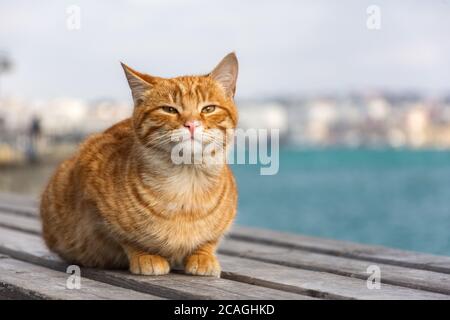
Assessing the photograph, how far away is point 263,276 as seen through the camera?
2441 millimetres

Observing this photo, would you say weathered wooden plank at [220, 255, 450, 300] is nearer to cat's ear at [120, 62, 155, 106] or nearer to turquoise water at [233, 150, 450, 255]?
cat's ear at [120, 62, 155, 106]

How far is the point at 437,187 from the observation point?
30516mm


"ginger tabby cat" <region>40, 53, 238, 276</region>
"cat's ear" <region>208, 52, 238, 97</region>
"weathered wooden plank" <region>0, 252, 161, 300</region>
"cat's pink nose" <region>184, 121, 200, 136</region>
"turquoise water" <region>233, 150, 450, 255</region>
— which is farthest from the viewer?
"turquoise water" <region>233, 150, 450, 255</region>

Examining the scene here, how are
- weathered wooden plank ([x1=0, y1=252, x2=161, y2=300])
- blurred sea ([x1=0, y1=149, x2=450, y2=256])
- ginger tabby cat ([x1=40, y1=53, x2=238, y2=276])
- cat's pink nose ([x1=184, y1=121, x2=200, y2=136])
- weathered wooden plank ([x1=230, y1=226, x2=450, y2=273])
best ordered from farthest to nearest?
blurred sea ([x1=0, y1=149, x2=450, y2=256]) → weathered wooden plank ([x1=230, y1=226, x2=450, y2=273]) → ginger tabby cat ([x1=40, y1=53, x2=238, y2=276]) → cat's pink nose ([x1=184, y1=121, x2=200, y2=136]) → weathered wooden plank ([x1=0, y1=252, x2=161, y2=300])

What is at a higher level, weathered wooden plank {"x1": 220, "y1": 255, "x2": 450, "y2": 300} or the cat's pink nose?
the cat's pink nose

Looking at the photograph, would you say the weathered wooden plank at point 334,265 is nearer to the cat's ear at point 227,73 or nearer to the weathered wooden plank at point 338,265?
the weathered wooden plank at point 338,265

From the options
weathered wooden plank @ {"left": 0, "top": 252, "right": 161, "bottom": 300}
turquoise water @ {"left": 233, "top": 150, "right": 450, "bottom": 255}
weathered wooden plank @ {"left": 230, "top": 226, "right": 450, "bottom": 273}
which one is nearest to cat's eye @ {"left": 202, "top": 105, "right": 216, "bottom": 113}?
weathered wooden plank @ {"left": 0, "top": 252, "right": 161, "bottom": 300}

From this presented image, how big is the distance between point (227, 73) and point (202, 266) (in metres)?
0.66

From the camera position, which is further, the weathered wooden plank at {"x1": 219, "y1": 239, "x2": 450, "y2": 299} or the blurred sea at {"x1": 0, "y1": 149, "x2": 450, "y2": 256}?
the blurred sea at {"x1": 0, "y1": 149, "x2": 450, "y2": 256}

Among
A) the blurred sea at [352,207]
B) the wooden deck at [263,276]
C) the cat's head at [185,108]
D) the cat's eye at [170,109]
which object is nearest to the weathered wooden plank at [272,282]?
the wooden deck at [263,276]

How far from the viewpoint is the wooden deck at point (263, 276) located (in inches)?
85.7

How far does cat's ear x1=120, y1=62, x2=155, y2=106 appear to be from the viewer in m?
2.43

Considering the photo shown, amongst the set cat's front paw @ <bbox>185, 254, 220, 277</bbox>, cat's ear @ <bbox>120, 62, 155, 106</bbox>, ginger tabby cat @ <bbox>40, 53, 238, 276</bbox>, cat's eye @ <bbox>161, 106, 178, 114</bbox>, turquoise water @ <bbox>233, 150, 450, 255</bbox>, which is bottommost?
turquoise water @ <bbox>233, 150, 450, 255</bbox>
